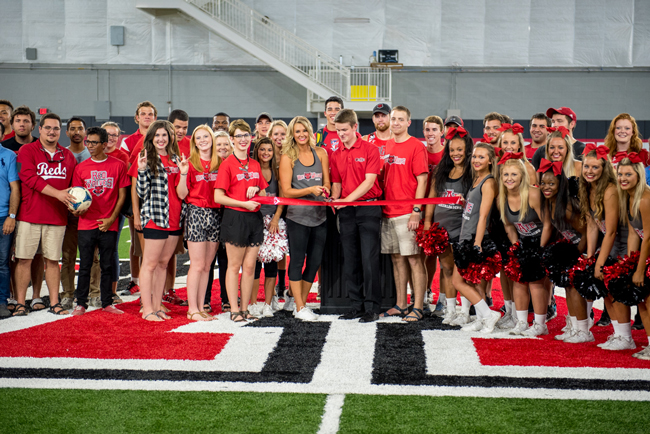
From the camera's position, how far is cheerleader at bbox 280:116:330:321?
17.7 feet

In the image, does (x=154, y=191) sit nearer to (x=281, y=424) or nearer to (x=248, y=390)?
(x=248, y=390)

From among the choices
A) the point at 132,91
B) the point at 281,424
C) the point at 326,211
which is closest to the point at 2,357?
the point at 281,424

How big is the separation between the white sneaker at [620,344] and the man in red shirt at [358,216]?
193 centimetres

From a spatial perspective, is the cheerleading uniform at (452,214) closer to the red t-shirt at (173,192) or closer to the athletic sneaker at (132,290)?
the red t-shirt at (173,192)

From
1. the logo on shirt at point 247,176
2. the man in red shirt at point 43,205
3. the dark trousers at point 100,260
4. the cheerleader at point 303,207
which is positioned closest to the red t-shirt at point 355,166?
the cheerleader at point 303,207

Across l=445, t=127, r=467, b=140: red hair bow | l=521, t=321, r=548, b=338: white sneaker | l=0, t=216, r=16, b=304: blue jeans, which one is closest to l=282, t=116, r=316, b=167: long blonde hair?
l=445, t=127, r=467, b=140: red hair bow

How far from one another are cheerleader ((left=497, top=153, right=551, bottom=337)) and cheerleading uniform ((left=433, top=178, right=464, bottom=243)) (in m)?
0.45

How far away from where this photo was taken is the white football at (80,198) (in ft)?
17.6

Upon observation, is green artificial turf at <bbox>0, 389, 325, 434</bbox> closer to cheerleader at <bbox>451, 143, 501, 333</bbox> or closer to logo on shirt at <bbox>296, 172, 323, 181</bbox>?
cheerleader at <bbox>451, 143, 501, 333</bbox>

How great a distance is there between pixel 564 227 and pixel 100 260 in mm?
4140

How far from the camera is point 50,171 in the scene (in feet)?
18.4

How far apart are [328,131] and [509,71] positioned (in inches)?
535

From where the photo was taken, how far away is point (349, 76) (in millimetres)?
17859

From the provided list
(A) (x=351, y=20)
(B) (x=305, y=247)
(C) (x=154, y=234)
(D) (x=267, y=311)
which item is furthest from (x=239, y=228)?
(A) (x=351, y=20)
